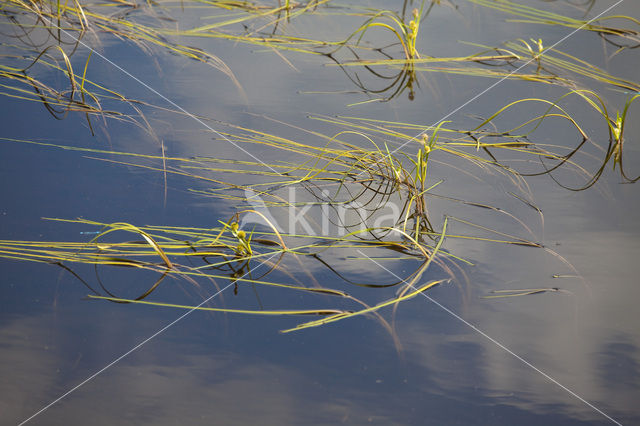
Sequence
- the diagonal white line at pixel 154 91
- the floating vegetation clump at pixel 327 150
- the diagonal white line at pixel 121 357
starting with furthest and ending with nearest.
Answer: the diagonal white line at pixel 154 91
the floating vegetation clump at pixel 327 150
the diagonal white line at pixel 121 357

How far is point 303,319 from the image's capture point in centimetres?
103

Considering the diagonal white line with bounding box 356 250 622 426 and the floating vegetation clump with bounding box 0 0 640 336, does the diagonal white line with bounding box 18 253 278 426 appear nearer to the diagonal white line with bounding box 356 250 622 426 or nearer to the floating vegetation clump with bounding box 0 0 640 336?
the floating vegetation clump with bounding box 0 0 640 336

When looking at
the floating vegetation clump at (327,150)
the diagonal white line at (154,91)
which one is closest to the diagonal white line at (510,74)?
the floating vegetation clump at (327,150)

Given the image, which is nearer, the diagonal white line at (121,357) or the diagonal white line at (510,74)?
the diagonal white line at (121,357)

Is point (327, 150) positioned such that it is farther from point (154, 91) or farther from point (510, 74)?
point (510, 74)

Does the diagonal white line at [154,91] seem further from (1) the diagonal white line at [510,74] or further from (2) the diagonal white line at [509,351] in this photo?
(2) the diagonal white line at [509,351]

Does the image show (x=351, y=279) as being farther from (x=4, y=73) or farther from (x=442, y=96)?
(x=4, y=73)

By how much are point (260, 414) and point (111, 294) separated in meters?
0.39

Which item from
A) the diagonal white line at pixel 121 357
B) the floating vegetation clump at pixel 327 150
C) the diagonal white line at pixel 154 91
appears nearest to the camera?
the diagonal white line at pixel 121 357

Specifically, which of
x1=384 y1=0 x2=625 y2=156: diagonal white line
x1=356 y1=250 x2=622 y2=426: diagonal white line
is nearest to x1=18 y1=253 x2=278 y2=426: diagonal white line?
x1=356 y1=250 x2=622 y2=426: diagonal white line

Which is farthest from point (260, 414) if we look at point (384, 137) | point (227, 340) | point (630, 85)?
point (630, 85)

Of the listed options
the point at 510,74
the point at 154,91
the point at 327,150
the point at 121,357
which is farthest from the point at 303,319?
the point at 510,74

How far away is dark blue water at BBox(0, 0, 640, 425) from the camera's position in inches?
36.2

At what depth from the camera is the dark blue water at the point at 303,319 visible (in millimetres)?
919
